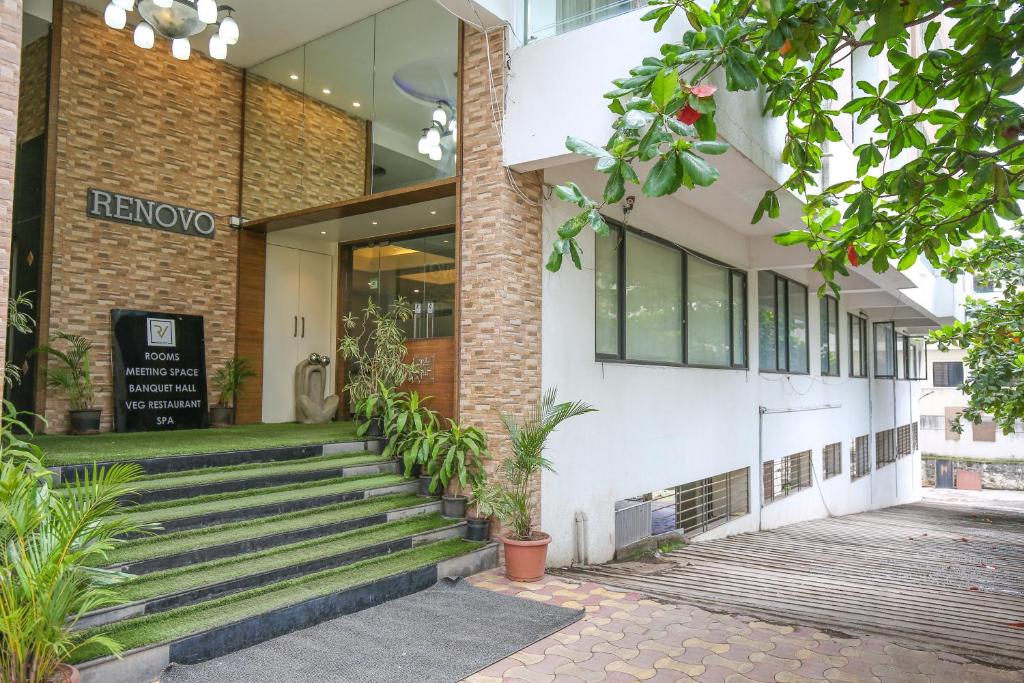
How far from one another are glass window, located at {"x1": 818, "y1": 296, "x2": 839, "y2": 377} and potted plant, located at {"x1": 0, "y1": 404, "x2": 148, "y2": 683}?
1275cm

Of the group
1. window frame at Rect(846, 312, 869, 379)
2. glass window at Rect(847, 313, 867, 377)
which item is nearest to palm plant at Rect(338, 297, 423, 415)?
window frame at Rect(846, 312, 869, 379)

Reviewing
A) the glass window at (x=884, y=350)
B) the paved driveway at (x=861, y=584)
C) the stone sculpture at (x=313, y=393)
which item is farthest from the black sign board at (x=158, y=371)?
the glass window at (x=884, y=350)

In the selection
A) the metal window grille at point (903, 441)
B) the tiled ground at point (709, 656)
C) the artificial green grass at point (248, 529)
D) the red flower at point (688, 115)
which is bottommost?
the metal window grille at point (903, 441)

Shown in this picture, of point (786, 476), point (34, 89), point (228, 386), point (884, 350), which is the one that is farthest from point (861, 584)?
point (884, 350)

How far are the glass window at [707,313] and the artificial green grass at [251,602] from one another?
4708mm

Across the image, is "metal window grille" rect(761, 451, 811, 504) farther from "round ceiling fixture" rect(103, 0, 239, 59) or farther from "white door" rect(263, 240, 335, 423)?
"round ceiling fixture" rect(103, 0, 239, 59)

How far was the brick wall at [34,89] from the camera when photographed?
738cm

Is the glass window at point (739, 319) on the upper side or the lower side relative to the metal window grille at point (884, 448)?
upper

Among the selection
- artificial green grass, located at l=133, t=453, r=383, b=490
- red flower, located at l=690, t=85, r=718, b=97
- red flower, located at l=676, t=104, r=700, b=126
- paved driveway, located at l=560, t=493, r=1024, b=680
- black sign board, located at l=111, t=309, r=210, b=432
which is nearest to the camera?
red flower, located at l=690, t=85, r=718, b=97

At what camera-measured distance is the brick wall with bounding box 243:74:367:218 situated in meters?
8.46

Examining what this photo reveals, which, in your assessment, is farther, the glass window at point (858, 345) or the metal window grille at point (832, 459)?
the glass window at point (858, 345)

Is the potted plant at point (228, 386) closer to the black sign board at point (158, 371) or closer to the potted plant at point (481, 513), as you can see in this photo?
the black sign board at point (158, 371)

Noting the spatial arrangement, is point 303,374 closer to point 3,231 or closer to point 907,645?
point 3,231

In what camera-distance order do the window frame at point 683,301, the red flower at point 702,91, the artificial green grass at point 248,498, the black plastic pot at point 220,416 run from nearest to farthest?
the red flower at point 702,91, the artificial green grass at point 248,498, the window frame at point 683,301, the black plastic pot at point 220,416
